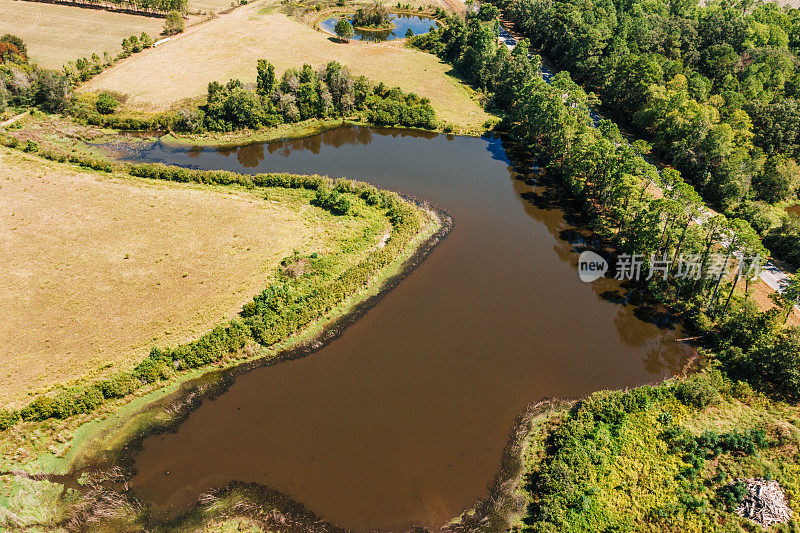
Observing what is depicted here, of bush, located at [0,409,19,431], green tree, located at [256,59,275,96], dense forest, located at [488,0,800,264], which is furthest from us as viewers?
green tree, located at [256,59,275,96]

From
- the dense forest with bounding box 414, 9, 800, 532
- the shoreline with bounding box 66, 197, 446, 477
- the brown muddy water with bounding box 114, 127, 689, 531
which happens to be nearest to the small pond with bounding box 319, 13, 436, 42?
the dense forest with bounding box 414, 9, 800, 532

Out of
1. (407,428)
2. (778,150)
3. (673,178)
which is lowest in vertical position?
(407,428)

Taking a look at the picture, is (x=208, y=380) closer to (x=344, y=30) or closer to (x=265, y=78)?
(x=265, y=78)

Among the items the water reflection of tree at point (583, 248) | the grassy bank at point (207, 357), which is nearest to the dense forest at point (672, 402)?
the water reflection of tree at point (583, 248)

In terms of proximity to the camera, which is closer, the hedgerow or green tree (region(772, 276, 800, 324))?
the hedgerow

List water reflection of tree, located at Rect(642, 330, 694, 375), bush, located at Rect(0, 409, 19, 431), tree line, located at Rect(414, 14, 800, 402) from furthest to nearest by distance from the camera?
water reflection of tree, located at Rect(642, 330, 694, 375)
tree line, located at Rect(414, 14, 800, 402)
bush, located at Rect(0, 409, 19, 431)

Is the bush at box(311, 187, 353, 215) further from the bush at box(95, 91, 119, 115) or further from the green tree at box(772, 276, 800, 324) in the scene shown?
the bush at box(95, 91, 119, 115)

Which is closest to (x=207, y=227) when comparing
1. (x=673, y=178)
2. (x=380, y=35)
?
(x=673, y=178)

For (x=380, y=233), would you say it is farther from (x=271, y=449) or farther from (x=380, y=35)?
(x=380, y=35)
